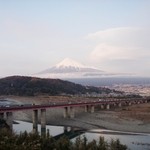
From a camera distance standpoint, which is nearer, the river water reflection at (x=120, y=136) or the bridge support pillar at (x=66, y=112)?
the river water reflection at (x=120, y=136)

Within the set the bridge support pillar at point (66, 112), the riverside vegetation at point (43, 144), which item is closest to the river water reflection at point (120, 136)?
the bridge support pillar at point (66, 112)

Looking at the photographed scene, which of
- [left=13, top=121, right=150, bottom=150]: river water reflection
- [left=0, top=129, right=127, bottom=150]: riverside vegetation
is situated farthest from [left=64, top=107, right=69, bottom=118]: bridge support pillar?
[left=0, top=129, right=127, bottom=150]: riverside vegetation

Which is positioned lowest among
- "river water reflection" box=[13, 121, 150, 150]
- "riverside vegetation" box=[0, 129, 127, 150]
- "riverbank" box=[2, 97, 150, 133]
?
"river water reflection" box=[13, 121, 150, 150]

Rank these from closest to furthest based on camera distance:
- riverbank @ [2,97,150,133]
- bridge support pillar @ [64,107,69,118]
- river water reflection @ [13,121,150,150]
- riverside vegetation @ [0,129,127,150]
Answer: riverside vegetation @ [0,129,127,150] < river water reflection @ [13,121,150,150] < riverbank @ [2,97,150,133] < bridge support pillar @ [64,107,69,118]

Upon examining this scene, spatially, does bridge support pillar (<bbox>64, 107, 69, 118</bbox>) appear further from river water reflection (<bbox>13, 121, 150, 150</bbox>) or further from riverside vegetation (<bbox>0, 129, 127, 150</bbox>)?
riverside vegetation (<bbox>0, 129, 127, 150</bbox>)

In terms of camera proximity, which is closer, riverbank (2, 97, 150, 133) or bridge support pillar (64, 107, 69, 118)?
riverbank (2, 97, 150, 133)

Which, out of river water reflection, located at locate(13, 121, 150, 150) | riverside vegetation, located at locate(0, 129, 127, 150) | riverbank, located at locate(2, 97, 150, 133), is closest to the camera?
riverside vegetation, located at locate(0, 129, 127, 150)

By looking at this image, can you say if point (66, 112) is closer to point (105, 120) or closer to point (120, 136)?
point (105, 120)

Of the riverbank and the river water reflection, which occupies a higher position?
the riverbank

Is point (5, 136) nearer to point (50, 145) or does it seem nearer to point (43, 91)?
point (50, 145)

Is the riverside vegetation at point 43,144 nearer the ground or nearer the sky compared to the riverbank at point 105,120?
nearer the sky

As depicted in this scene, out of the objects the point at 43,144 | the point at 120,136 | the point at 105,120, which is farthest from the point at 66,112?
the point at 43,144

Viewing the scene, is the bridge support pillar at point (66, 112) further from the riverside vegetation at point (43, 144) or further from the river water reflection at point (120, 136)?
the riverside vegetation at point (43, 144)
